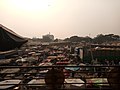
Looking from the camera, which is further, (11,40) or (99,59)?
(99,59)

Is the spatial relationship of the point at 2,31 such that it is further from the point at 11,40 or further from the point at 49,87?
the point at 49,87

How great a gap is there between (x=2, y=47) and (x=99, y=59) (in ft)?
107

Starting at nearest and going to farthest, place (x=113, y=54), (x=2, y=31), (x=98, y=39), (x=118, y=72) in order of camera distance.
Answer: (x=2, y=31) < (x=118, y=72) < (x=113, y=54) < (x=98, y=39)

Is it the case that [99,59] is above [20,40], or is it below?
below

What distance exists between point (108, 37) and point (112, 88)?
9956 centimetres

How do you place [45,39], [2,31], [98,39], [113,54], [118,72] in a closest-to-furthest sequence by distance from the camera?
[2,31] → [118,72] → [113,54] → [98,39] → [45,39]

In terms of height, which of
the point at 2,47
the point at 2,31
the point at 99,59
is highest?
the point at 2,31

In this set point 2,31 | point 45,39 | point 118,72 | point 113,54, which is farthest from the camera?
point 45,39

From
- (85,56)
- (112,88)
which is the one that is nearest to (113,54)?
(85,56)

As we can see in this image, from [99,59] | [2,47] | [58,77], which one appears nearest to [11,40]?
[2,47]

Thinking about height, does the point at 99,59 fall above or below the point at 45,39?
below

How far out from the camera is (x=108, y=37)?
10019 centimetres

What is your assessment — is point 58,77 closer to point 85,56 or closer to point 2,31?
point 2,31

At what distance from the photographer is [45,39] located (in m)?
130
